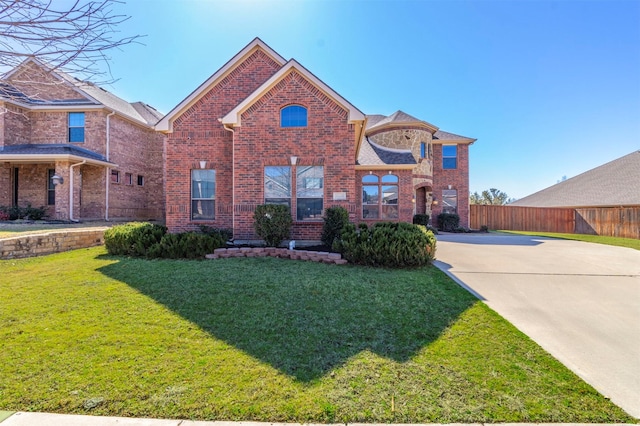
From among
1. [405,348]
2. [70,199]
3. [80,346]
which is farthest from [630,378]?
[70,199]

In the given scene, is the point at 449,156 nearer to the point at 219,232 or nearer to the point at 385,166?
the point at 385,166

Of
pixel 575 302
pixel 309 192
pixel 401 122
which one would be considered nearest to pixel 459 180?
pixel 401 122

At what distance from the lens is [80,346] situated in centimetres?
334

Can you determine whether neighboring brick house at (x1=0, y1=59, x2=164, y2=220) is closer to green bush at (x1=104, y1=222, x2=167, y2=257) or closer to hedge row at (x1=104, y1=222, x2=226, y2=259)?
green bush at (x1=104, y1=222, x2=167, y2=257)

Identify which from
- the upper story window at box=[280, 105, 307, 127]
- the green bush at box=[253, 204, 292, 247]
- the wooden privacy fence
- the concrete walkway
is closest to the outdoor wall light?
the green bush at box=[253, 204, 292, 247]

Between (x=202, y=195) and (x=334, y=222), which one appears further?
(x=202, y=195)

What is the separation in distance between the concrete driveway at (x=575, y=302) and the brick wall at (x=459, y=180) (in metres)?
10.3

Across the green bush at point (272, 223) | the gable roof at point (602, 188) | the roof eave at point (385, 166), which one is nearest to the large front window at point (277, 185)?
the green bush at point (272, 223)

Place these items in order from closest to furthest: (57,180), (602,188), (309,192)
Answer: (309,192), (57,180), (602,188)

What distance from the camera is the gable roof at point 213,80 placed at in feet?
34.1

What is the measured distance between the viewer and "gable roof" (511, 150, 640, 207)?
1931 centimetres

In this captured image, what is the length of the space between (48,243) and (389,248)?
10.3 meters

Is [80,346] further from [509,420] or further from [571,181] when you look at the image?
[571,181]

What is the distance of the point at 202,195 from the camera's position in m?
10.7
